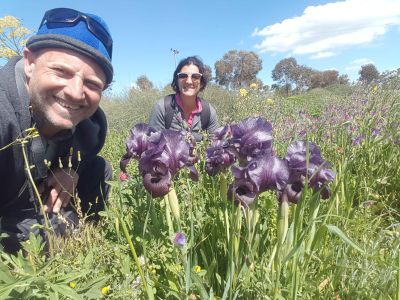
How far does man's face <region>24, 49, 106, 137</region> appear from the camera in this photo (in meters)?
2.05

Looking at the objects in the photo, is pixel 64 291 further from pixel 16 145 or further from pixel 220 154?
pixel 16 145

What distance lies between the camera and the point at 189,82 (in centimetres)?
457

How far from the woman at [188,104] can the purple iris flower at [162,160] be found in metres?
3.07

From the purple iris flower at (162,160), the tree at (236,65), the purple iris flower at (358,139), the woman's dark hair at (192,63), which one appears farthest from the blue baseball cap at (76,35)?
the tree at (236,65)

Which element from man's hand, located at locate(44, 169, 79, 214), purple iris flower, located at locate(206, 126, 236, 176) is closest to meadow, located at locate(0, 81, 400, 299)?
purple iris flower, located at locate(206, 126, 236, 176)

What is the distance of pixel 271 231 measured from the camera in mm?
1759

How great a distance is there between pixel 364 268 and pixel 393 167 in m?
1.69

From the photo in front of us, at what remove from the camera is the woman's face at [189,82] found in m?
4.56

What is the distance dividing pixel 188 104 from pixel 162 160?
135 inches

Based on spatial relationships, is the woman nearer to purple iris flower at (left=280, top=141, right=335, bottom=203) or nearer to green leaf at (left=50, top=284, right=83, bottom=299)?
purple iris flower at (left=280, top=141, right=335, bottom=203)

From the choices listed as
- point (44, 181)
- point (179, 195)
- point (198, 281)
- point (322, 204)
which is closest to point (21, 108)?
point (44, 181)

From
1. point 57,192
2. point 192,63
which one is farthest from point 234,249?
point 192,63

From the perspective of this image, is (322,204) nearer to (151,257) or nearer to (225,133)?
(225,133)

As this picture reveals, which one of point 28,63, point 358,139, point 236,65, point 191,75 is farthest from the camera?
point 236,65
